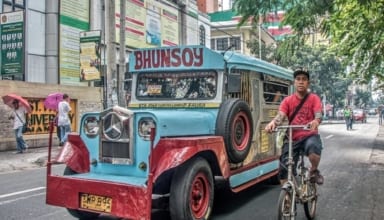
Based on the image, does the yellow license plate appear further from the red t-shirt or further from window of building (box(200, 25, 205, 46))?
window of building (box(200, 25, 205, 46))

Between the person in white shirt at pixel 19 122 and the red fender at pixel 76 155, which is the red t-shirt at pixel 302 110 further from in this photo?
the person in white shirt at pixel 19 122

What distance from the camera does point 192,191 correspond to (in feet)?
18.3

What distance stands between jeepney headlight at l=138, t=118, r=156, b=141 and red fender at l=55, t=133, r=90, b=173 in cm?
100

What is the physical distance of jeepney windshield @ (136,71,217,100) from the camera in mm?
6893

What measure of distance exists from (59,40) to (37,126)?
5.33 metres

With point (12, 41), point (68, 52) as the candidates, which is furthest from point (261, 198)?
point (68, 52)

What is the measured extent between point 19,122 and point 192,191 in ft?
34.5

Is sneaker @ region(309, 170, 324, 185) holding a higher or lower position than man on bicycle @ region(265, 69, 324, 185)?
lower

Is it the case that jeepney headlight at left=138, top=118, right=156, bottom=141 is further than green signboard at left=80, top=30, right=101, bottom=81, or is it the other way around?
green signboard at left=80, top=30, right=101, bottom=81

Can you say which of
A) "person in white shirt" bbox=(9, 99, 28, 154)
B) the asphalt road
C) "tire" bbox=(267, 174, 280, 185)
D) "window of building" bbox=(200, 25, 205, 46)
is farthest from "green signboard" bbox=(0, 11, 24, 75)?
"window of building" bbox=(200, 25, 205, 46)

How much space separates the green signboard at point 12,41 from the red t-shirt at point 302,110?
13.1 m

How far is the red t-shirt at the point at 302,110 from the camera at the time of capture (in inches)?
236

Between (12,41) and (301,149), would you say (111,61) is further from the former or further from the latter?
(301,149)

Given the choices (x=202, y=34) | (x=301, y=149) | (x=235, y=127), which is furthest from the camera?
(x=202, y=34)
